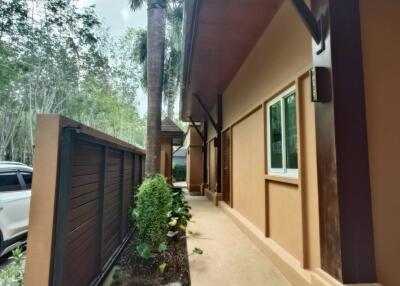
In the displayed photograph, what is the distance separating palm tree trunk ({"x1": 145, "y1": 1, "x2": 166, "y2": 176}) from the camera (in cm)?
523

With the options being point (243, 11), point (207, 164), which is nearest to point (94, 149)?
point (243, 11)

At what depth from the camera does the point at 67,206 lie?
1.92 meters

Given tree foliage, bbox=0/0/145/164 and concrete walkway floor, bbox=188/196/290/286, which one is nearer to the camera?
concrete walkway floor, bbox=188/196/290/286

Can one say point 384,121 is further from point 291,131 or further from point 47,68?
point 47,68

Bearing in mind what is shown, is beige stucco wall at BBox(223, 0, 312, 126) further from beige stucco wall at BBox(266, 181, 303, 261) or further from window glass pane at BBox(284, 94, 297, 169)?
beige stucco wall at BBox(266, 181, 303, 261)

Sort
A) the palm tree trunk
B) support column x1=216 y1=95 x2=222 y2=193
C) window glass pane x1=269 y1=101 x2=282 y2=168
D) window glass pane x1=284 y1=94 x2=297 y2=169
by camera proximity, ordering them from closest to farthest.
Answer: window glass pane x1=284 y1=94 x2=297 y2=169
window glass pane x1=269 y1=101 x2=282 y2=168
the palm tree trunk
support column x1=216 y1=95 x2=222 y2=193

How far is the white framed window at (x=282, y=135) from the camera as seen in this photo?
323 centimetres

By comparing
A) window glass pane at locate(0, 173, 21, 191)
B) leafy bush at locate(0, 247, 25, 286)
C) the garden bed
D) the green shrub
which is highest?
window glass pane at locate(0, 173, 21, 191)

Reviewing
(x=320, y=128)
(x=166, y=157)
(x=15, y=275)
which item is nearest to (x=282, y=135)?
(x=320, y=128)

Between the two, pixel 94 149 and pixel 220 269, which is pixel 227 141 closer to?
pixel 220 269

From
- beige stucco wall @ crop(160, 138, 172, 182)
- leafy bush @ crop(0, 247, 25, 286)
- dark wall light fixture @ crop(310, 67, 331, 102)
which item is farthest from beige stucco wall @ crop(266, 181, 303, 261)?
beige stucco wall @ crop(160, 138, 172, 182)

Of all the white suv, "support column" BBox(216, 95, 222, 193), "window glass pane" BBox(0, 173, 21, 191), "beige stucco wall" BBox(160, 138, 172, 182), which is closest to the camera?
the white suv

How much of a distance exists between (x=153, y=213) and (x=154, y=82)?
279cm

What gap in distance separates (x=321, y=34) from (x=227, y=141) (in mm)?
5434
